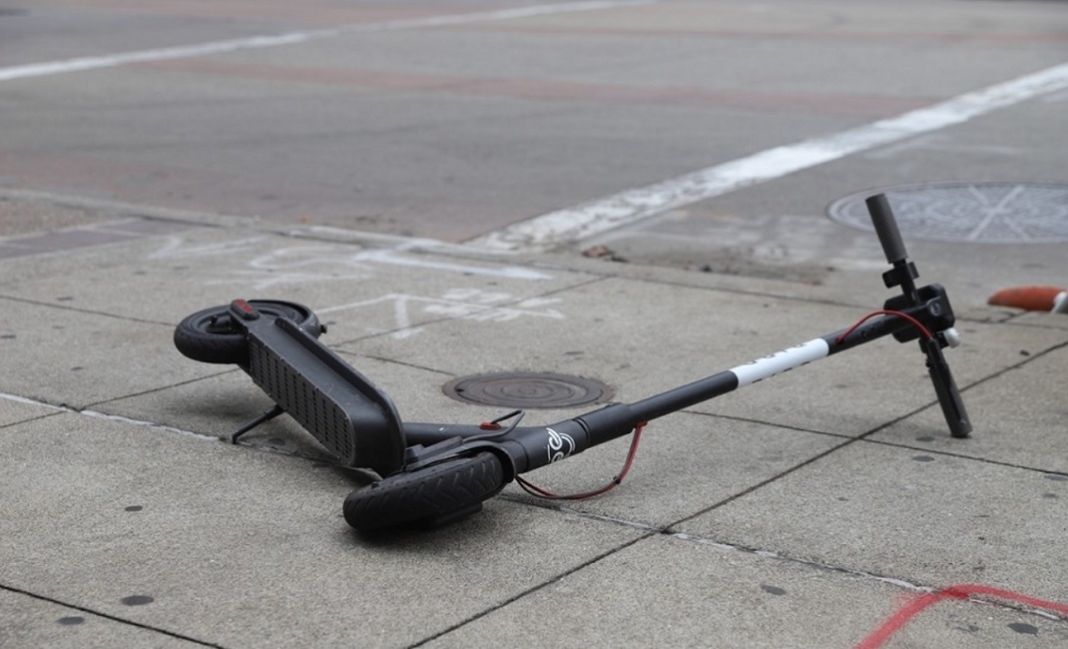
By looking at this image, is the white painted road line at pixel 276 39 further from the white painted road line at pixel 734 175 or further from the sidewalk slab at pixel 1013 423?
the sidewalk slab at pixel 1013 423

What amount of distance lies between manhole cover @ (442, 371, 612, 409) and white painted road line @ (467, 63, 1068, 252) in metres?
2.93

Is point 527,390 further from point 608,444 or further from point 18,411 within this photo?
point 18,411

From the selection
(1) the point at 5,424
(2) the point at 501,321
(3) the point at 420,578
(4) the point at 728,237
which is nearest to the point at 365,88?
(4) the point at 728,237

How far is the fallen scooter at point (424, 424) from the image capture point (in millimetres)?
4309

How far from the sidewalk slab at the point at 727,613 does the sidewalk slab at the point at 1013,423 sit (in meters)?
1.25

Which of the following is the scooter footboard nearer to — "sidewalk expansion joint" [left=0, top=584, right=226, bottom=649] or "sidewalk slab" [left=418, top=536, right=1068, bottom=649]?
"sidewalk slab" [left=418, top=536, right=1068, bottom=649]

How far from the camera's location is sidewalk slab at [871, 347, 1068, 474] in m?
5.20

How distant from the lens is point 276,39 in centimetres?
2131

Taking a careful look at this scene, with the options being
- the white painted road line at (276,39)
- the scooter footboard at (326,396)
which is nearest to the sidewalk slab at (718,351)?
the scooter footboard at (326,396)

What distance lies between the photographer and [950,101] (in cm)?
1495

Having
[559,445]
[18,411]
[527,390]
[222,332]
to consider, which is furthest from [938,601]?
[18,411]

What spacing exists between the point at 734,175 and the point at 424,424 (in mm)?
6763

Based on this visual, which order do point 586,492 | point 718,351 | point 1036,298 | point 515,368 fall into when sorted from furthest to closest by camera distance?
point 1036,298
point 718,351
point 515,368
point 586,492

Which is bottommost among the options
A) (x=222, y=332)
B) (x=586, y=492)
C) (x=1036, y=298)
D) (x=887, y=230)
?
(x=1036, y=298)
